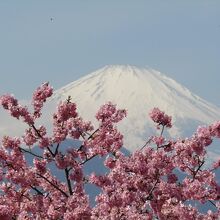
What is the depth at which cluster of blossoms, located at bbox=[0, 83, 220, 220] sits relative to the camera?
1662 centimetres

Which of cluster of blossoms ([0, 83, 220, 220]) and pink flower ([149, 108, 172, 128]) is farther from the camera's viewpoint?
pink flower ([149, 108, 172, 128])

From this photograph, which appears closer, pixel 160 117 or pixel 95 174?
pixel 95 174

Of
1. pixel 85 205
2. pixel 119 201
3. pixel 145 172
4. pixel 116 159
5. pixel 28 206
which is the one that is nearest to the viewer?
pixel 85 205

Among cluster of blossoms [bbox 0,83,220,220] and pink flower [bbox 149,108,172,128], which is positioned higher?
pink flower [bbox 149,108,172,128]

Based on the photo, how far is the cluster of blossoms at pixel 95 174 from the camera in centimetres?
1662

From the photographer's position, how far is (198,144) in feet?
59.1

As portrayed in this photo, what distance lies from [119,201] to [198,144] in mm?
3981

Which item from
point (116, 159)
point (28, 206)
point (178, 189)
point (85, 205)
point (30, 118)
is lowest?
point (85, 205)

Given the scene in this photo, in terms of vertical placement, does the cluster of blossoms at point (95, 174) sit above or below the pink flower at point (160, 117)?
below

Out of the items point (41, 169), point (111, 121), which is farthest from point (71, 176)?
point (111, 121)

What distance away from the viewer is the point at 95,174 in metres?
18.8

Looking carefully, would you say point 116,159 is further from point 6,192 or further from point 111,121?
point 6,192

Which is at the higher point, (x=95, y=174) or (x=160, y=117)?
(x=160, y=117)

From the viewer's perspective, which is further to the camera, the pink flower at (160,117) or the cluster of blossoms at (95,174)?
the pink flower at (160,117)
